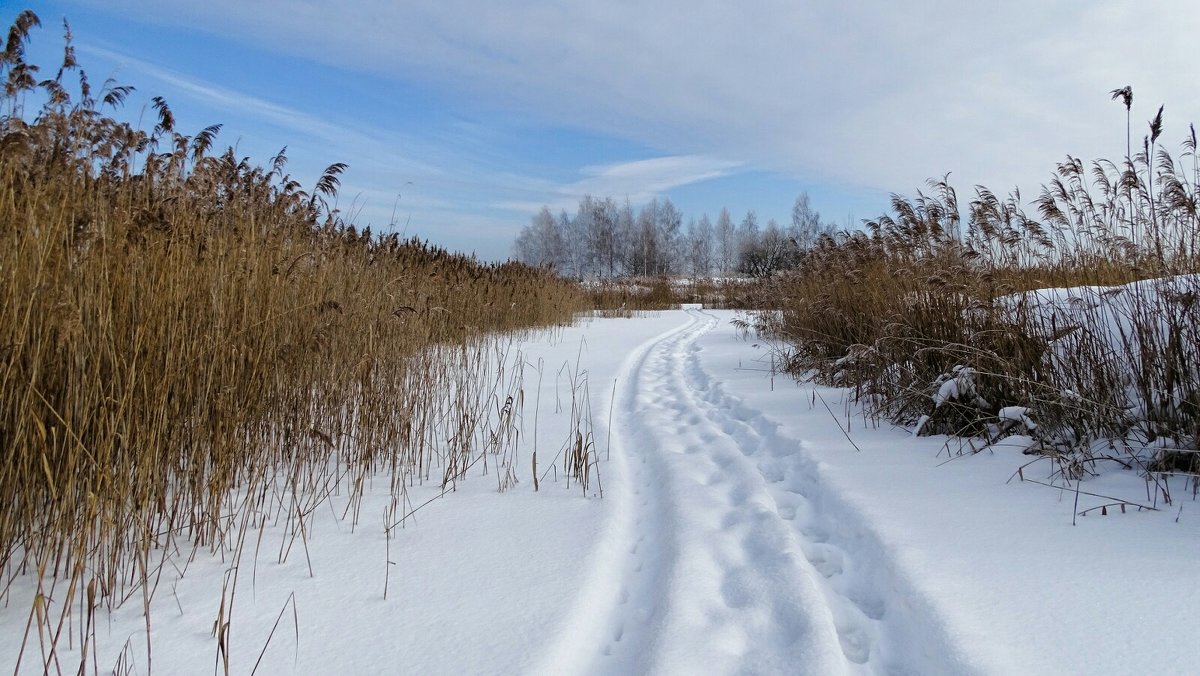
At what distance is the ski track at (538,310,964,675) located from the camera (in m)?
1.51

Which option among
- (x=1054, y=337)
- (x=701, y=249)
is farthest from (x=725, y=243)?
(x=1054, y=337)

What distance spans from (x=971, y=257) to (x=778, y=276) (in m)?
6.10

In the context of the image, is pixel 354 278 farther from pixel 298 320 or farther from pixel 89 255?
pixel 89 255

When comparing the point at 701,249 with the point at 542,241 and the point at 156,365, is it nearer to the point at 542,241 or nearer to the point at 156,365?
the point at 542,241

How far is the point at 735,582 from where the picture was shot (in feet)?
6.19

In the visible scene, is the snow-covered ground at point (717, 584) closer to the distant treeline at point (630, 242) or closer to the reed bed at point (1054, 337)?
the reed bed at point (1054, 337)

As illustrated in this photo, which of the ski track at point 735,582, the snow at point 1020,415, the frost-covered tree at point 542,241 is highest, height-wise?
the frost-covered tree at point 542,241

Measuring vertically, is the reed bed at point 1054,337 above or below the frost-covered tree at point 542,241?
below

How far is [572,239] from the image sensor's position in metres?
58.5

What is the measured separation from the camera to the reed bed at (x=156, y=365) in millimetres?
1517

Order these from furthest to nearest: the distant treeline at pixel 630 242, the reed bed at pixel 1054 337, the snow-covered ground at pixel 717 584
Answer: the distant treeline at pixel 630 242, the reed bed at pixel 1054 337, the snow-covered ground at pixel 717 584

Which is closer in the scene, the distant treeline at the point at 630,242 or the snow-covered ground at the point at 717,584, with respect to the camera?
the snow-covered ground at the point at 717,584

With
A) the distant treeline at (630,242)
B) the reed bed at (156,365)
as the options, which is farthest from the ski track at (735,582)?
the distant treeline at (630,242)

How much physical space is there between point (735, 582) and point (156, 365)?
6.48ft
